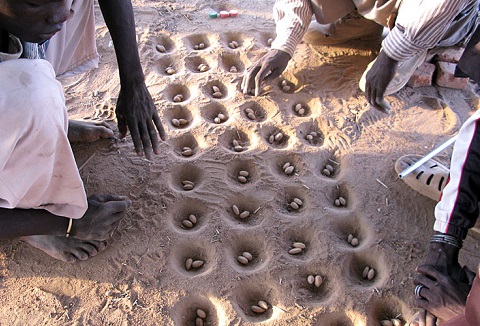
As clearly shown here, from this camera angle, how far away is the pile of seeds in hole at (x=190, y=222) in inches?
70.7

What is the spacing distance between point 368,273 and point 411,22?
41.0 inches

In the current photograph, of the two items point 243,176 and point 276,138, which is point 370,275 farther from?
point 276,138

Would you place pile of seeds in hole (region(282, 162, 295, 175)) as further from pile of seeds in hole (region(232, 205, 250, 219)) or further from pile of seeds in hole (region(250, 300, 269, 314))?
pile of seeds in hole (region(250, 300, 269, 314))

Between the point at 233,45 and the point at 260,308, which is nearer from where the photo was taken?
the point at 260,308

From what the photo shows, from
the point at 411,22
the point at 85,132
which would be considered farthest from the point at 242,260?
the point at 411,22

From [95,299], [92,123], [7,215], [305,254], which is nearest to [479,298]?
[305,254]

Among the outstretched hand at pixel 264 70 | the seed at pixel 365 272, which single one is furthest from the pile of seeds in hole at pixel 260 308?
the outstretched hand at pixel 264 70

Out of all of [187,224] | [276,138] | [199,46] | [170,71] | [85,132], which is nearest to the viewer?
[187,224]

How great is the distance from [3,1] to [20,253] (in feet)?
2.94

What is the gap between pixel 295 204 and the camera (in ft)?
6.11

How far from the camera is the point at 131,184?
6.26 ft

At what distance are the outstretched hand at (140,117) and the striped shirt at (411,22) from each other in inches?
33.7

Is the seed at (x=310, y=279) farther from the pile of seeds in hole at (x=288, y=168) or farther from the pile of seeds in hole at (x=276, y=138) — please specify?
the pile of seeds in hole at (x=276, y=138)

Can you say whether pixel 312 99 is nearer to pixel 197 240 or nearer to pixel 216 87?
pixel 216 87
